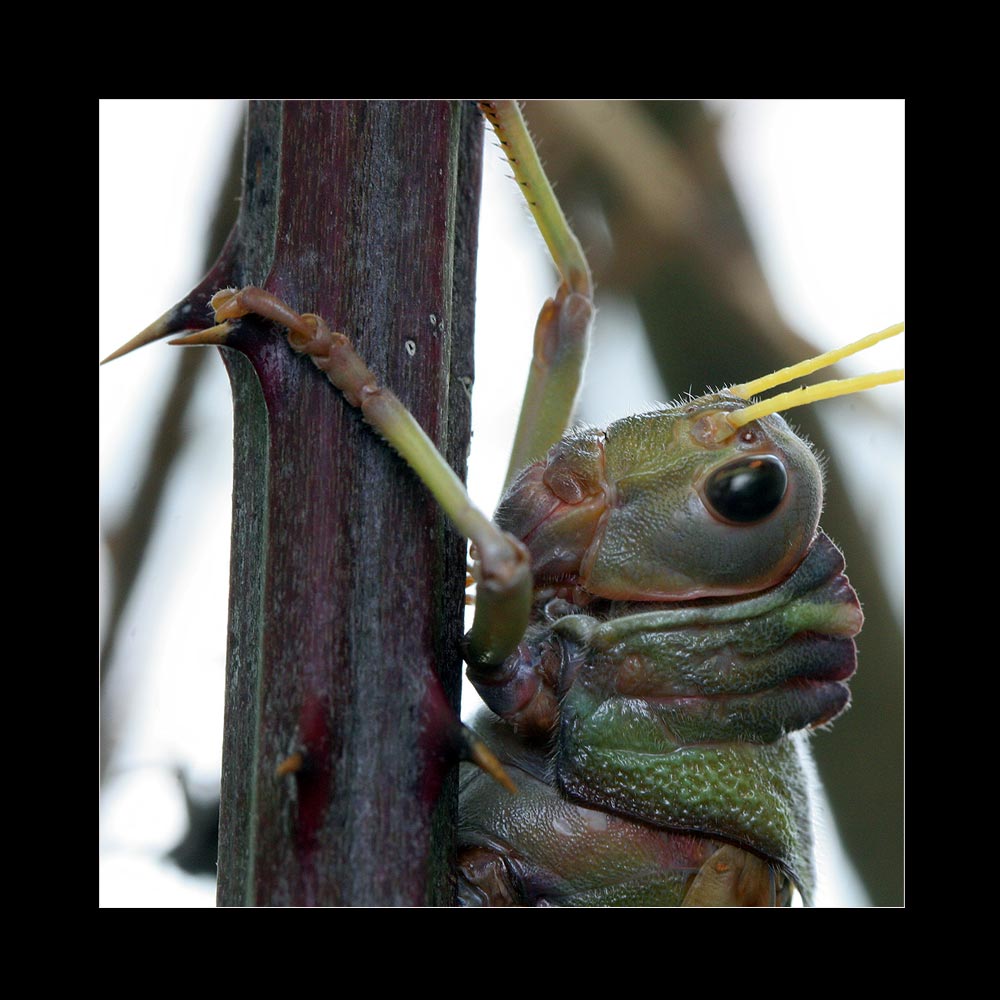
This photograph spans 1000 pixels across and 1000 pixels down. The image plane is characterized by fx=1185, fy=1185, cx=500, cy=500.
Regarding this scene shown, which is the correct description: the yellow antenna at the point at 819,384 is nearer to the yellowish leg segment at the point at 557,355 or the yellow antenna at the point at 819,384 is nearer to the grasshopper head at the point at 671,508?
the grasshopper head at the point at 671,508

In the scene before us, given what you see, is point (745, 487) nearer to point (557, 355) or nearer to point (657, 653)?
point (657, 653)

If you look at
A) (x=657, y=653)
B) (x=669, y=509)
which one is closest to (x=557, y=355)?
(x=669, y=509)

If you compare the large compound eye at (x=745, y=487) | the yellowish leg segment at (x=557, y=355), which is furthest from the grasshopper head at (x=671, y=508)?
the yellowish leg segment at (x=557, y=355)

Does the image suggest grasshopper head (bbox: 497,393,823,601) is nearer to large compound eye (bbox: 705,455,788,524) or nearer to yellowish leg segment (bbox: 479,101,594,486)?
large compound eye (bbox: 705,455,788,524)

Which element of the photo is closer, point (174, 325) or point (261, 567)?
point (261, 567)

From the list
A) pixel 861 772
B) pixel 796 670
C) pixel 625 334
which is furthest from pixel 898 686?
pixel 625 334
